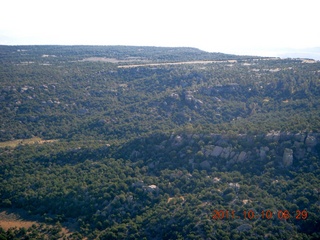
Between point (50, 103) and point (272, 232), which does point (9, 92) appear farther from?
point (272, 232)

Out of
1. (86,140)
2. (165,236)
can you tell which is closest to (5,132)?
(86,140)
